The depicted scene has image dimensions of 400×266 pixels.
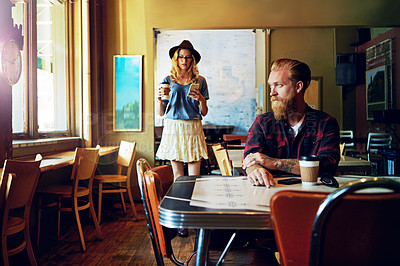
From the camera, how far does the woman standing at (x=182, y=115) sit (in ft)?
12.7

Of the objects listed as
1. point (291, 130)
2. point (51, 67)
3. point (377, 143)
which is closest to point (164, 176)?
point (291, 130)

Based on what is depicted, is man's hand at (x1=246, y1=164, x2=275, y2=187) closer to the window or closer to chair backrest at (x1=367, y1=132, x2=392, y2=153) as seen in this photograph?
the window

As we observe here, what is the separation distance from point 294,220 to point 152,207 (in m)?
0.70

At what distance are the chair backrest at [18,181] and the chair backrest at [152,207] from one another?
92cm

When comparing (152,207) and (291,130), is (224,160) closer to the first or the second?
(291,130)

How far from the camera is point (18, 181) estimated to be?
2195mm

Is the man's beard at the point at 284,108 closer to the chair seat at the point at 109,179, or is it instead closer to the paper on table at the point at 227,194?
the paper on table at the point at 227,194

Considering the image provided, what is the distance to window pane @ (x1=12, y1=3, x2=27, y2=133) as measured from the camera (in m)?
3.77

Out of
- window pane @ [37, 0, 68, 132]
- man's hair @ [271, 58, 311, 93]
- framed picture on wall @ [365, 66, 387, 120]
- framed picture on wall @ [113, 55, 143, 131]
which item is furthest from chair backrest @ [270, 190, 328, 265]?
framed picture on wall @ [365, 66, 387, 120]

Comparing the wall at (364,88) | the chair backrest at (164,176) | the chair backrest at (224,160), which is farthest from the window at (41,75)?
the wall at (364,88)

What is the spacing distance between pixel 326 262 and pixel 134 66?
4.75 meters

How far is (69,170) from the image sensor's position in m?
4.73

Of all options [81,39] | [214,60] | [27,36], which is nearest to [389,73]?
[214,60]

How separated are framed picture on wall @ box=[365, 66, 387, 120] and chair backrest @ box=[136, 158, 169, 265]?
28.1 ft
